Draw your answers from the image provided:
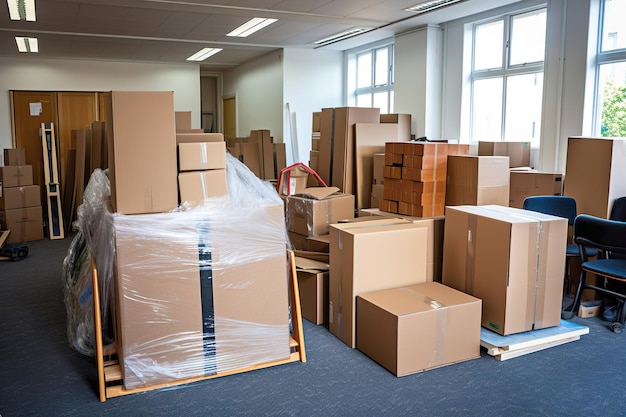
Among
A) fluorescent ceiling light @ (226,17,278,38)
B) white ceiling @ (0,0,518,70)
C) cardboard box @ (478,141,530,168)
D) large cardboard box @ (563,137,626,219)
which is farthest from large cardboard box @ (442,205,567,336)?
fluorescent ceiling light @ (226,17,278,38)

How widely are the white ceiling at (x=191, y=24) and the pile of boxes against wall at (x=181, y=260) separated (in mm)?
3531

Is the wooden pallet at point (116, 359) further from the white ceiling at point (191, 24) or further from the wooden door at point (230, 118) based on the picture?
the wooden door at point (230, 118)

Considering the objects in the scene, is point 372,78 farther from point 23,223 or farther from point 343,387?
point 343,387

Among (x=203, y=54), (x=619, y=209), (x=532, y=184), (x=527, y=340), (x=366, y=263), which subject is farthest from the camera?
(x=203, y=54)

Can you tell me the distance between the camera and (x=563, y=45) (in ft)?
17.3

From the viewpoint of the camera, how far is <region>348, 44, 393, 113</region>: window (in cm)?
841

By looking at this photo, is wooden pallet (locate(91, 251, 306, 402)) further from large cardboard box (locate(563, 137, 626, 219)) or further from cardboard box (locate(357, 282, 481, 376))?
large cardboard box (locate(563, 137, 626, 219))

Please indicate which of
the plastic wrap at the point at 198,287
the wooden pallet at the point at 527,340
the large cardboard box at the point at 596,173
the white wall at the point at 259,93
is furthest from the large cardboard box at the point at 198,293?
the white wall at the point at 259,93

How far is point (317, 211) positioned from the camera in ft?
14.5

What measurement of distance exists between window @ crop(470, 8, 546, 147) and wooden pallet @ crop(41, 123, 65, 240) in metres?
5.58

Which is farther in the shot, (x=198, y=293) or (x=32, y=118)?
(x=32, y=118)

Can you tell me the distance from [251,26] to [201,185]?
505 cm

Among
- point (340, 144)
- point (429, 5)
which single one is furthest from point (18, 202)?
point (429, 5)

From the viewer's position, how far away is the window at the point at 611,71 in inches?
195
